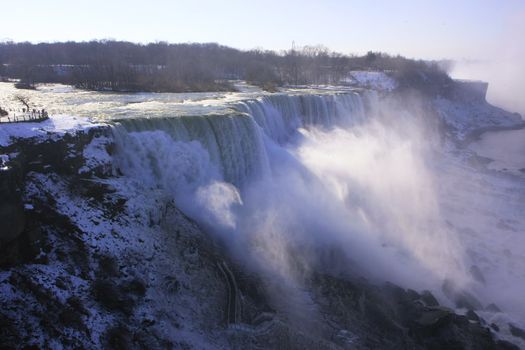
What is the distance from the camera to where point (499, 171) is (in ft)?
103

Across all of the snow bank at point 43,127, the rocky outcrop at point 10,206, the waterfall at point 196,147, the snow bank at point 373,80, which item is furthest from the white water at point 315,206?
the snow bank at point 373,80

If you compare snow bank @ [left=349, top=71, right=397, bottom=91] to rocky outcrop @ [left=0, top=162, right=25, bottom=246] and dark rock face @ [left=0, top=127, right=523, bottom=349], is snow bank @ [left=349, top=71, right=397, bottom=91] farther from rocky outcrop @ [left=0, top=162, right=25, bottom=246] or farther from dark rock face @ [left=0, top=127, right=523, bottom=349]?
rocky outcrop @ [left=0, top=162, right=25, bottom=246]

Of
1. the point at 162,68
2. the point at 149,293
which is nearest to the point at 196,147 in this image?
the point at 149,293

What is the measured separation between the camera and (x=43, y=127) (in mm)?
12000

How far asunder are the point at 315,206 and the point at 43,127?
10738mm

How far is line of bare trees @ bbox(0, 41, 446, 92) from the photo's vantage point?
3434 cm

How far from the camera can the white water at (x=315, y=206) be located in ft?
46.5

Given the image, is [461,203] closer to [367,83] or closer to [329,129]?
[329,129]

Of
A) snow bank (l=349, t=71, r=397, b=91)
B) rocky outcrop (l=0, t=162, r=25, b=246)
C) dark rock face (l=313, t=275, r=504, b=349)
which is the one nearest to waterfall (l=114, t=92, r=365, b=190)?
rocky outcrop (l=0, t=162, r=25, b=246)

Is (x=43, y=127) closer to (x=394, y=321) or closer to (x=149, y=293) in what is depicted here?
(x=149, y=293)

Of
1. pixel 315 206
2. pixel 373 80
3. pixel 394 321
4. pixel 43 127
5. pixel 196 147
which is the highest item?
pixel 373 80

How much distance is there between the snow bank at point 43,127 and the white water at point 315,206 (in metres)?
1.39

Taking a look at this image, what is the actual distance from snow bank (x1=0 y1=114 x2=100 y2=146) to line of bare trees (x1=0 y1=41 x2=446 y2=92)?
1865 centimetres

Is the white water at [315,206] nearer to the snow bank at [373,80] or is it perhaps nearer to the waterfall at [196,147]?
the waterfall at [196,147]
